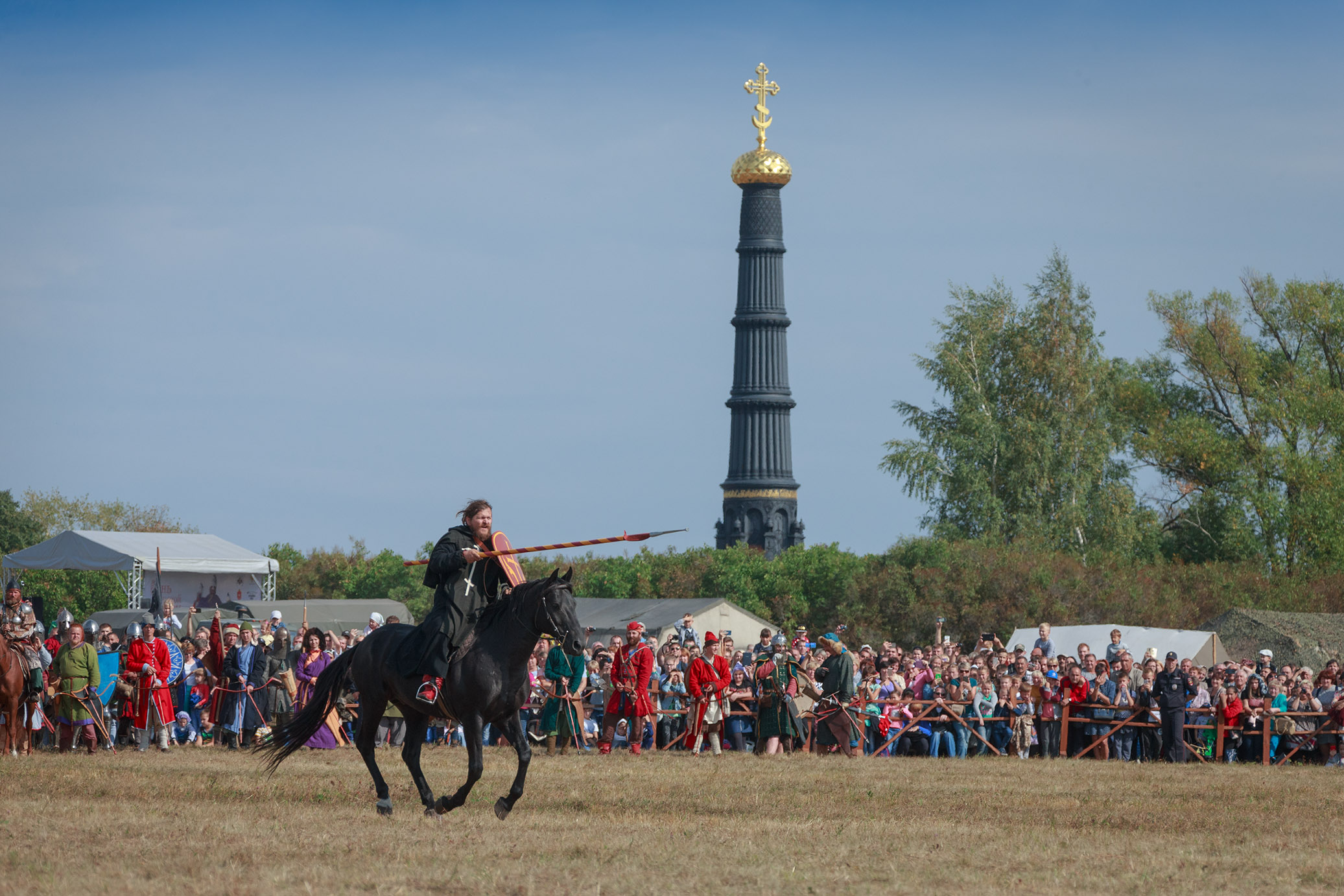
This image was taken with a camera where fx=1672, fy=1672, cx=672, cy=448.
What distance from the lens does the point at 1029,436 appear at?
172 feet

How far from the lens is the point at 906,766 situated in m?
19.1

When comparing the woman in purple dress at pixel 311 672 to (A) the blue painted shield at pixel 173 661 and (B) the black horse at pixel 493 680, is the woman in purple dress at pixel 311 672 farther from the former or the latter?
(B) the black horse at pixel 493 680

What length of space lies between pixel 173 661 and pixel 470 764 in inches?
417

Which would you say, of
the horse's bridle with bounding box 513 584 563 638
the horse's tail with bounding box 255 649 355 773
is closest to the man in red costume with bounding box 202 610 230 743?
the horse's tail with bounding box 255 649 355 773

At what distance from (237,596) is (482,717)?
103ft

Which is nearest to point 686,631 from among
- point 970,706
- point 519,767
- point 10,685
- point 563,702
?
point 563,702

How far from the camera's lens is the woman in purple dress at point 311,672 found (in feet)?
70.4

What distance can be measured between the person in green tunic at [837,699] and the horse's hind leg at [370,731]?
9209 mm

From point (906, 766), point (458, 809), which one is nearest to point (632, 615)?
point (906, 766)

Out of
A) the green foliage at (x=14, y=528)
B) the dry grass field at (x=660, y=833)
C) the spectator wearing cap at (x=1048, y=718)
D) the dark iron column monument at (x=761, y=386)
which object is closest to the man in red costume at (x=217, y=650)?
the dry grass field at (x=660, y=833)

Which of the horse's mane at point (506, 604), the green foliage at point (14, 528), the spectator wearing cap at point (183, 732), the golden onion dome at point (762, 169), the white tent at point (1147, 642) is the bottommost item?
the spectator wearing cap at point (183, 732)

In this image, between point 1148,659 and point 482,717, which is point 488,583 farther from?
point 1148,659

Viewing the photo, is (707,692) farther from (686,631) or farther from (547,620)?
(547,620)

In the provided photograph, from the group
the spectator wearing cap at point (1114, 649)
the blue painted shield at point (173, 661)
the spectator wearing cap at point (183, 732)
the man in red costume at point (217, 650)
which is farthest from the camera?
the spectator wearing cap at point (1114, 649)
